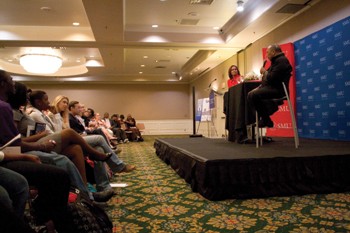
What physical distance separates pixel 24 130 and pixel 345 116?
14.9 feet

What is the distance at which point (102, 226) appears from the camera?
1610 mm

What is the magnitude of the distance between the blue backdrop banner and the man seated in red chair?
1739 millimetres

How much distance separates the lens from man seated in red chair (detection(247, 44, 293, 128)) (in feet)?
11.4

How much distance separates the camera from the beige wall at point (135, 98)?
49.1ft

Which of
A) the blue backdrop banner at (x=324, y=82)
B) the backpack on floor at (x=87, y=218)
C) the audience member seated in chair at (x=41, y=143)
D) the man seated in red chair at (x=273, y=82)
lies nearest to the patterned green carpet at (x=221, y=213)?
the backpack on floor at (x=87, y=218)

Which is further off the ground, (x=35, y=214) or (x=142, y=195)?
(x=35, y=214)

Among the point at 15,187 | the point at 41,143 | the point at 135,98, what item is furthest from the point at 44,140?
the point at 135,98

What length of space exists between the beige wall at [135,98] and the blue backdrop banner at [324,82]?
33.3 feet

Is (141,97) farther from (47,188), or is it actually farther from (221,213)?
(47,188)

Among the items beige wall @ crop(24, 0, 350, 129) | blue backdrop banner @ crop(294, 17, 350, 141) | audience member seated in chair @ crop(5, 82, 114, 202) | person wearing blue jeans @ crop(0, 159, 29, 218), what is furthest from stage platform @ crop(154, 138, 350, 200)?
beige wall @ crop(24, 0, 350, 129)

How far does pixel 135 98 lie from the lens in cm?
1552

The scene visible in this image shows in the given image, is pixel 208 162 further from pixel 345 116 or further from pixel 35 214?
pixel 345 116

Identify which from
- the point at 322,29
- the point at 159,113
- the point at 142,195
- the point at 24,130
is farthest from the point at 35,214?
the point at 159,113

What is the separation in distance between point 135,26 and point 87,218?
667cm
